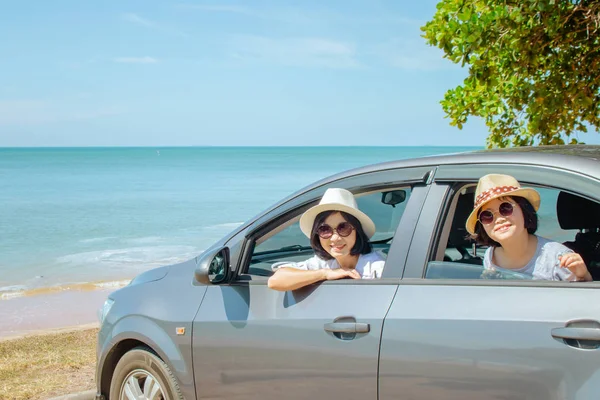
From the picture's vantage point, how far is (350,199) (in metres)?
3.54

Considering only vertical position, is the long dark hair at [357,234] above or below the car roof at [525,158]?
below

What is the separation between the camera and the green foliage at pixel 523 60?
7680 mm

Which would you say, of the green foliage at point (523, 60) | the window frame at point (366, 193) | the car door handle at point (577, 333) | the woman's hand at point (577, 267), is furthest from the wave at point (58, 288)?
the car door handle at point (577, 333)

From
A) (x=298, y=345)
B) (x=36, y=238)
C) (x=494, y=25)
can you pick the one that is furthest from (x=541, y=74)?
(x=36, y=238)

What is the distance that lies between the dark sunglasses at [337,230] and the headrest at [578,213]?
3.20 feet

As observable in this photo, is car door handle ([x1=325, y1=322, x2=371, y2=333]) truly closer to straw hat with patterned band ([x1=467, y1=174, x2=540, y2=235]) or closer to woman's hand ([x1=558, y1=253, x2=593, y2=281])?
straw hat with patterned band ([x1=467, y1=174, x2=540, y2=235])

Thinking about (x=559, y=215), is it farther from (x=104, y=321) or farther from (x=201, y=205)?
(x=201, y=205)

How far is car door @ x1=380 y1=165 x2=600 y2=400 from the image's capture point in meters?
2.46

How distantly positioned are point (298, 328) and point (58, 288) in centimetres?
1284

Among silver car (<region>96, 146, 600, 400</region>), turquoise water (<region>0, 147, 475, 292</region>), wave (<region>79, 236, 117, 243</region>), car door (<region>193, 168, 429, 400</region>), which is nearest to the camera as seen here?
silver car (<region>96, 146, 600, 400</region>)

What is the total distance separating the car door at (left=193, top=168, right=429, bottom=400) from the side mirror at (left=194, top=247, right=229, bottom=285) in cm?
8

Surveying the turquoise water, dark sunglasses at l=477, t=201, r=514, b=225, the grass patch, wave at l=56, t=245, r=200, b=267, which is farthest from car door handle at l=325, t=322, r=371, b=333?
wave at l=56, t=245, r=200, b=267

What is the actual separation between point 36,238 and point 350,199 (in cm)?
2339

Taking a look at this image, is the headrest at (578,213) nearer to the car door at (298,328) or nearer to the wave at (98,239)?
the car door at (298,328)
